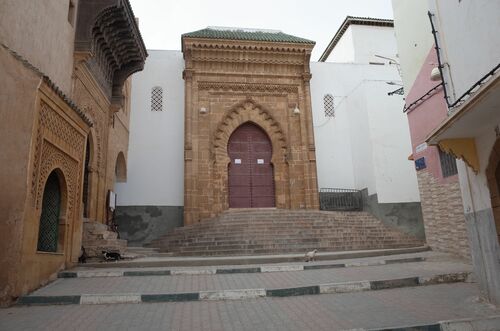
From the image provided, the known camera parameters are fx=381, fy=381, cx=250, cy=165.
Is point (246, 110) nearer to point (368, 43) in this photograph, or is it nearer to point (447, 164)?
point (368, 43)

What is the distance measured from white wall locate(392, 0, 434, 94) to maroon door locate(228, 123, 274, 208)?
6.21m

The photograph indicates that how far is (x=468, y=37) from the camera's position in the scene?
4691 mm

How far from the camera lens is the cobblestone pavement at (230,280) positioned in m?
5.31

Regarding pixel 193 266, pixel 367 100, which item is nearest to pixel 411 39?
pixel 367 100

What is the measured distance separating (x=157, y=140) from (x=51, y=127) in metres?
8.27

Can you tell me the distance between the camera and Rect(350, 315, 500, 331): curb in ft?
11.4

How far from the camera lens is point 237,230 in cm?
1058

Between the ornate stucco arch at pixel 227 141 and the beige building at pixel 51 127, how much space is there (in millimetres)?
4261

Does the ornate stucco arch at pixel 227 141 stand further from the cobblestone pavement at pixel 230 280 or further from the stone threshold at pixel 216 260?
the cobblestone pavement at pixel 230 280

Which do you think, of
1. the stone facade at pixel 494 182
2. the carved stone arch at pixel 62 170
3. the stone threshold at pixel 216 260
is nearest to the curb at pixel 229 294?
the carved stone arch at pixel 62 170

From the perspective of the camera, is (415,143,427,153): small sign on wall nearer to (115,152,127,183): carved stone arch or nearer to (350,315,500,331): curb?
(350,315,500,331): curb

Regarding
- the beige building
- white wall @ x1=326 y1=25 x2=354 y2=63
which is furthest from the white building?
the beige building

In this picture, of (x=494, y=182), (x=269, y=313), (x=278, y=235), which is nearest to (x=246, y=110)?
(x=278, y=235)

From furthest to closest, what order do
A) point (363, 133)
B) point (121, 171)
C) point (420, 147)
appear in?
1. point (363, 133)
2. point (121, 171)
3. point (420, 147)
